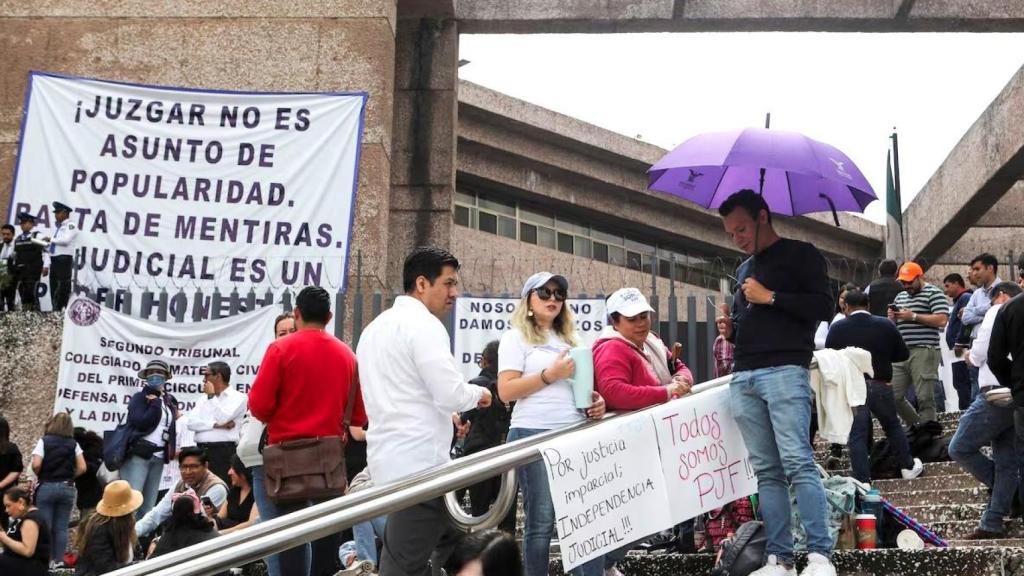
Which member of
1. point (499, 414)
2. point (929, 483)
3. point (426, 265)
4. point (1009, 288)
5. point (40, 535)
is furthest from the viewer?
point (1009, 288)

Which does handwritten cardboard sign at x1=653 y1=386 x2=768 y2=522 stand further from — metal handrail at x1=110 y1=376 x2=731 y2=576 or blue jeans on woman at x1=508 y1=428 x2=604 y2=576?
metal handrail at x1=110 y1=376 x2=731 y2=576

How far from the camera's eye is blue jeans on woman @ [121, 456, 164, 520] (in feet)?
33.1

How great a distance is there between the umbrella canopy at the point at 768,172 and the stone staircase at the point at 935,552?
5.69 feet

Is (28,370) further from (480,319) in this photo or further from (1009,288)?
(1009,288)

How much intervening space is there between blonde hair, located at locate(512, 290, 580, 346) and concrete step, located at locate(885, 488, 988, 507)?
344 centimetres

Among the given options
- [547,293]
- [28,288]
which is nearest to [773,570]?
[547,293]

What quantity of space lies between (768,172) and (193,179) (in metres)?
8.17

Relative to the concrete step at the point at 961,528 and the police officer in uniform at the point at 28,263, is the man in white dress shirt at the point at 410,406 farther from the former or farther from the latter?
the police officer in uniform at the point at 28,263

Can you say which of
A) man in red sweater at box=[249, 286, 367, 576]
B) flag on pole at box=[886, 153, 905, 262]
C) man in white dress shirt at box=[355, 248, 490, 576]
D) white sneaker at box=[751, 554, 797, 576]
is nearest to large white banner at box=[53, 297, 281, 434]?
man in red sweater at box=[249, 286, 367, 576]

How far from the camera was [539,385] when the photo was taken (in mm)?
5809

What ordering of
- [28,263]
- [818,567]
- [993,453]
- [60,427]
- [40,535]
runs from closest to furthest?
[818,567], [993,453], [40,535], [60,427], [28,263]

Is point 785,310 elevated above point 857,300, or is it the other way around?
point 857,300

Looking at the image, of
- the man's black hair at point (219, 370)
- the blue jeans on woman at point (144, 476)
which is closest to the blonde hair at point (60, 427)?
the blue jeans on woman at point (144, 476)

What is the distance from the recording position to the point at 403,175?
15.3 metres
